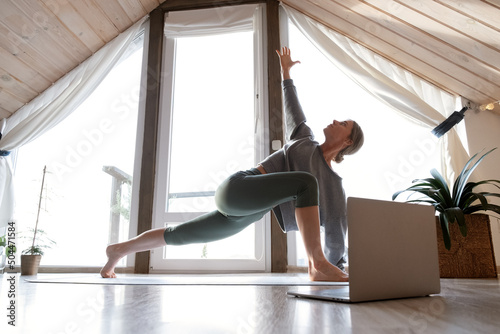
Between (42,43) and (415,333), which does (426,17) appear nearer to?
(415,333)

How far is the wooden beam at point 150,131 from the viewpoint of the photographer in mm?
3025

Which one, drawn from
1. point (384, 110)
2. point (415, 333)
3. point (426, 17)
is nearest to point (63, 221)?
point (384, 110)

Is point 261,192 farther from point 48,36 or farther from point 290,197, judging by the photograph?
point 48,36

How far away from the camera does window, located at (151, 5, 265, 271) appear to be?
2.98m

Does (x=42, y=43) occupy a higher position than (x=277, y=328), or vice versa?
(x=42, y=43)

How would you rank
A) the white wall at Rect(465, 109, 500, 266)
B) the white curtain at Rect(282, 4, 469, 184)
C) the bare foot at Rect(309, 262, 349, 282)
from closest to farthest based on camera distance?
the bare foot at Rect(309, 262, 349, 282) → the white curtain at Rect(282, 4, 469, 184) → the white wall at Rect(465, 109, 500, 266)

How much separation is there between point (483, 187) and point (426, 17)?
1.14 metres

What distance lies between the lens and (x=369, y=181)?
2840 mm

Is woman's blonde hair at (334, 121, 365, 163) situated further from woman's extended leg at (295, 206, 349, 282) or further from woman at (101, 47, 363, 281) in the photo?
woman's extended leg at (295, 206, 349, 282)

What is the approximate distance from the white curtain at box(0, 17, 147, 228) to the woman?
1.54 meters

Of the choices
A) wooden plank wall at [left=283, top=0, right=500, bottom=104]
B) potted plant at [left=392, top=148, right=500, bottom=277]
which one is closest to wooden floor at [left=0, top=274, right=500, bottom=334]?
potted plant at [left=392, top=148, right=500, bottom=277]

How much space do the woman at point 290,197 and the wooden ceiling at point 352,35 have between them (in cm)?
88

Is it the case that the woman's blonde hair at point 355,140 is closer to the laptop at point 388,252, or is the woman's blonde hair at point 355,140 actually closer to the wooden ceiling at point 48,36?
the laptop at point 388,252

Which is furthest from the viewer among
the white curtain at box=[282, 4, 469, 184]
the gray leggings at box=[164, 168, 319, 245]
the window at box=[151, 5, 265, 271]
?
the window at box=[151, 5, 265, 271]
